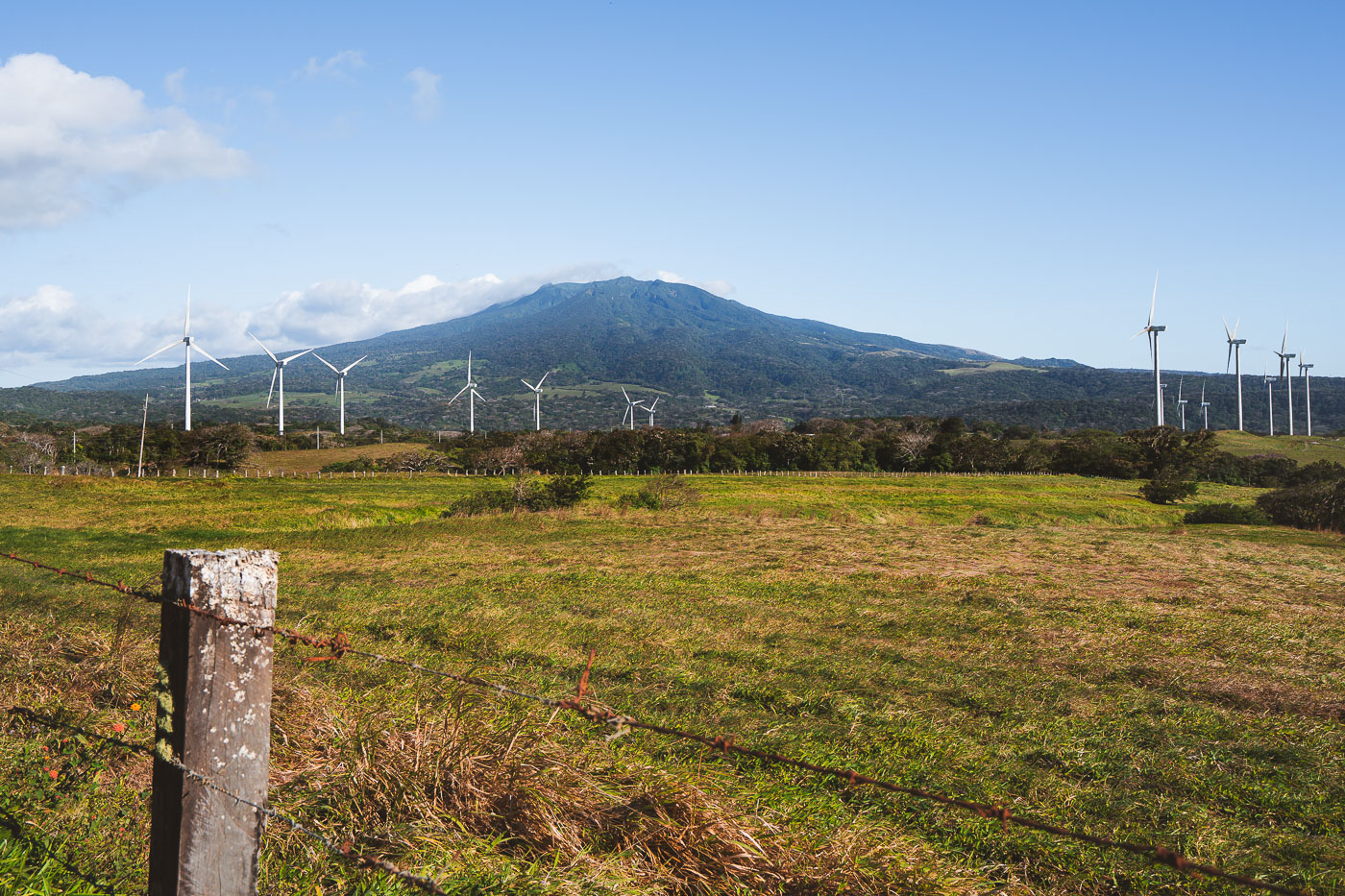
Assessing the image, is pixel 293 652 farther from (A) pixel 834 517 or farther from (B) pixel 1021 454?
(B) pixel 1021 454

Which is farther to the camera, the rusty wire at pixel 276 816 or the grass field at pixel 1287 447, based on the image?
the grass field at pixel 1287 447

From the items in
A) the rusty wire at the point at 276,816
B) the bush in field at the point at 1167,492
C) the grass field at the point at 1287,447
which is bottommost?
the bush in field at the point at 1167,492

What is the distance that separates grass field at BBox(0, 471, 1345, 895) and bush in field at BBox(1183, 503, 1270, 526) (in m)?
20.3

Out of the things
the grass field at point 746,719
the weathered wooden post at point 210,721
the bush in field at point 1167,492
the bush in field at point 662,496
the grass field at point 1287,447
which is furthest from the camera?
the grass field at point 1287,447

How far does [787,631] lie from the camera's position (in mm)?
12500

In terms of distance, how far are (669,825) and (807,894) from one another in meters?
0.80

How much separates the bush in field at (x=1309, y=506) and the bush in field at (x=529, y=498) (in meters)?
34.4

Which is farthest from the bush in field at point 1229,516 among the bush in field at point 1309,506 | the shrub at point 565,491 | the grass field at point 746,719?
the shrub at point 565,491

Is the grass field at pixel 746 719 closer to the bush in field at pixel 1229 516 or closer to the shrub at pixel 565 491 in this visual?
the shrub at pixel 565 491

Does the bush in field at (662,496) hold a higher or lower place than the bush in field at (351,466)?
lower

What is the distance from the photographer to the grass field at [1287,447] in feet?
308

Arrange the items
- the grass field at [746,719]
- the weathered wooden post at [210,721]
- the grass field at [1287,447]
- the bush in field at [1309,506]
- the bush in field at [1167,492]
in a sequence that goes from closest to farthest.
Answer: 1. the weathered wooden post at [210,721]
2. the grass field at [746,719]
3. the bush in field at [1309,506]
4. the bush in field at [1167,492]
5. the grass field at [1287,447]

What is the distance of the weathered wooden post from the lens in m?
2.85

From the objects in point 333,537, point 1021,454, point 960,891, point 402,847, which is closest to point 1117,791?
point 960,891
